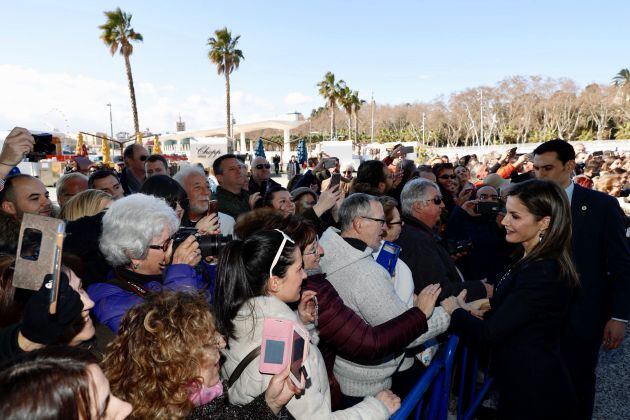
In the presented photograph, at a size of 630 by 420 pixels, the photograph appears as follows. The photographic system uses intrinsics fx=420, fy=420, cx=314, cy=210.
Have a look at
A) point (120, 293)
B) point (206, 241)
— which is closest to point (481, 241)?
point (206, 241)

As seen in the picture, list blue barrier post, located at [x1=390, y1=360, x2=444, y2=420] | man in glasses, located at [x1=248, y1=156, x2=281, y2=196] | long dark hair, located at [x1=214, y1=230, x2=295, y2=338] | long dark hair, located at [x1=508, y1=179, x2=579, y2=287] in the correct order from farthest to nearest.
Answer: man in glasses, located at [x1=248, y1=156, x2=281, y2=196] → long dark hair, located at [x1=508, y1=179, x2=579, y2=287] → blue barrier post, located at [x1=390, y1=360, x2=444, y2=420] → long dark hair, located at [x1=214, y1=230, x2=295, y2=338]

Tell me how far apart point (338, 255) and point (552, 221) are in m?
1.29

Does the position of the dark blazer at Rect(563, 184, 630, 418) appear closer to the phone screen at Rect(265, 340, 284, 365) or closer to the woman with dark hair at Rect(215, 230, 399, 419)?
the woman with dark hair at Rect(215, 230, 399, 419)

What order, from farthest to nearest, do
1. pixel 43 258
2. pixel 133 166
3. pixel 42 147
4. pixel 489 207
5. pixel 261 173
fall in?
pixel 261 173 < pixel 133 166 < pixel 42 147 < pixel 489 207 < pixel 43 258

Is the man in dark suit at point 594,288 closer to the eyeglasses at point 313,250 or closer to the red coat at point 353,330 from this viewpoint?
the red coat at point 353,330

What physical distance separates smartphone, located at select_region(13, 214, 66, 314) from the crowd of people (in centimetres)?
4

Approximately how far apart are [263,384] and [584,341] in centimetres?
269

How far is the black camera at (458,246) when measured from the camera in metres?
3.64

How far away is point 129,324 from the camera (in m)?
1.54

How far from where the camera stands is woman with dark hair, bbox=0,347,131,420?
91 centimetres

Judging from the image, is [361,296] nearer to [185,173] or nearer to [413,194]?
[413,194]

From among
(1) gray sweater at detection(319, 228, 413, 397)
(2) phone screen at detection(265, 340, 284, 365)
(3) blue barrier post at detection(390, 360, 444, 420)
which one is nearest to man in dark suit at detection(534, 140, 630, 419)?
(3) blue barrier post at detection(390, 360, 444, 420)

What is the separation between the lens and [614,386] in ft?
13.8

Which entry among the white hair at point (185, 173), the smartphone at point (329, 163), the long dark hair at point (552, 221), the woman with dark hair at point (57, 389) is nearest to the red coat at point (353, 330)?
the long dark hair at point (552, 221)
